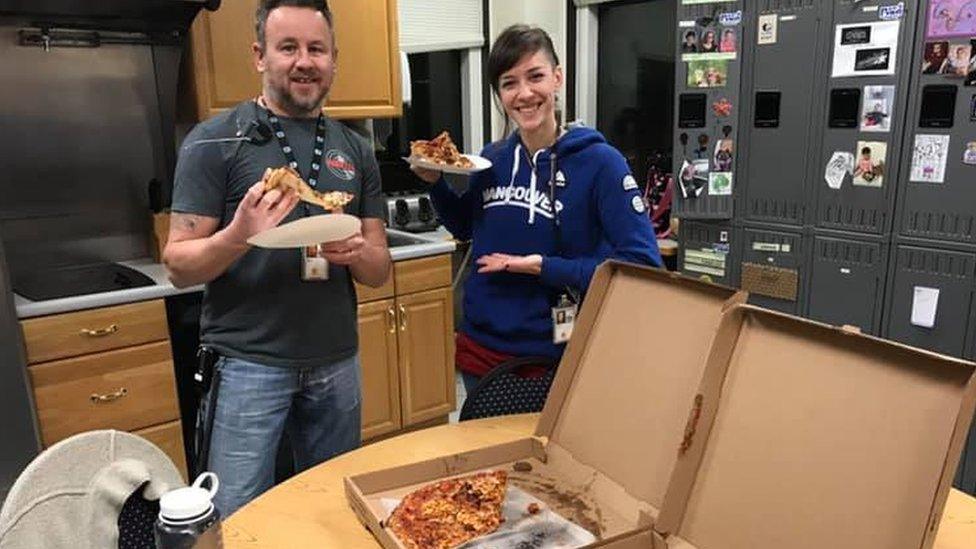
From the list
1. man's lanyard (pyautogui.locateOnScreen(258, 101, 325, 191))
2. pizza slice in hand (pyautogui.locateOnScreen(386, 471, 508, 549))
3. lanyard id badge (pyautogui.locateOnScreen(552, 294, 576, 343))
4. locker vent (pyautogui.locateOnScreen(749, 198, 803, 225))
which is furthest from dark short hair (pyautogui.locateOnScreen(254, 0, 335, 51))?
locker vent (pyautogui.locateOnScreen(749, 198, 803, 225))

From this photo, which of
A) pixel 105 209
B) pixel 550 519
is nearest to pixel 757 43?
pixel 550 519

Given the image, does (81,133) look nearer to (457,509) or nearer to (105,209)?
(105,209)

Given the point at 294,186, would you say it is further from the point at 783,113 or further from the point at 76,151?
the point at 783,113

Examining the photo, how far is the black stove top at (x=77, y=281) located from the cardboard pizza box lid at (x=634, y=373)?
176 centimetres

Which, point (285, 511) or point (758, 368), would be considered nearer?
point (758, 368)

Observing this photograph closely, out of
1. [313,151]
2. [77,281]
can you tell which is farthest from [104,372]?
[313,151]

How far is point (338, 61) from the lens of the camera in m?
3.00

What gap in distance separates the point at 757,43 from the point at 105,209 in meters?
2.66

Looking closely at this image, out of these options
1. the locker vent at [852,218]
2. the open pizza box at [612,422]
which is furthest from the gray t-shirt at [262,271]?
the locker vent at [852,218]

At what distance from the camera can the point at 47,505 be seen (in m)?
0.96

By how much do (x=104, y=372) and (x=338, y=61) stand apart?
1.51m

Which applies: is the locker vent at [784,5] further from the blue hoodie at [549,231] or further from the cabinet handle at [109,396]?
the cabinet handle at [109,396]

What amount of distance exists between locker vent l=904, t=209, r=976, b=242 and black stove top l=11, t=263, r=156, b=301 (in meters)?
2.69

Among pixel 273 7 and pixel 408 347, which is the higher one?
pixel 273 7
